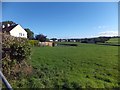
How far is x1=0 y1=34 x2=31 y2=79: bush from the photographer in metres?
9.15

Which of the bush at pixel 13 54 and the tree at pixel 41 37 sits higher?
the tree at pixel 41 37

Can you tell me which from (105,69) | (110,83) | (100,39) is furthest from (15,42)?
(100,39)

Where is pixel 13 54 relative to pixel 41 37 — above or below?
below

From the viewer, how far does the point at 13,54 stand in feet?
31.1

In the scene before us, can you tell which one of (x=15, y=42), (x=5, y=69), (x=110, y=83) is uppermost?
(x=15, y=42)

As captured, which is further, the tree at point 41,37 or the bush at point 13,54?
the tree at point 41,37

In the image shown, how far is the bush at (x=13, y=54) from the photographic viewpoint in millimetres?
9148

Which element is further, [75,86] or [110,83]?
[110,83]

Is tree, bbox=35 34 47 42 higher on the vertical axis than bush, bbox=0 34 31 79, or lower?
higher

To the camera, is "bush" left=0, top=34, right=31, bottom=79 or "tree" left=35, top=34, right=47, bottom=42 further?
"tree" left=35, top=34, right=47, bottom=42

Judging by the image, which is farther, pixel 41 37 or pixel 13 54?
pixel 41 37

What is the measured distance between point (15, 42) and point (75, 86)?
2.69 meters

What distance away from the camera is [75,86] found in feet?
29.4

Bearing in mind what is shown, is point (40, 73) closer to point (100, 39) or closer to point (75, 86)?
point (75, 86)
